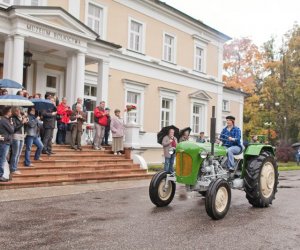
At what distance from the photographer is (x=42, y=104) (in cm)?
1180

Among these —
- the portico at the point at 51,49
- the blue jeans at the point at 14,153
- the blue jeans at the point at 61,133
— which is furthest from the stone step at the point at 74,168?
the portico at the point at 51,49

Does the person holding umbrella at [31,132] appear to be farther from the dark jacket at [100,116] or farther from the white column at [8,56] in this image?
the dark jacket at [100,116]

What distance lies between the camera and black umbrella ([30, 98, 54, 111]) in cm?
1166

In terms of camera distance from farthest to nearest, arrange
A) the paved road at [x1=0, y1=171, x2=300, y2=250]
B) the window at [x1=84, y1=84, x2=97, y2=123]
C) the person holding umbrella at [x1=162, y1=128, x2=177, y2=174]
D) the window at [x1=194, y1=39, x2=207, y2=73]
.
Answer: the window at [x1=194, y1=39, x2=207, y2=73], the window at [x1=84, y1=84, x2=97, y2=123], the person holding umbrella at [x1=162, y1=128, x2=177, y2=174], the paved road at [x1=0, y1=171, x2=300, y2=250]

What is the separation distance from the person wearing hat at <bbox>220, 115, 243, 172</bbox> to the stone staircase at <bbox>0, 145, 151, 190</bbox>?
4.94 m

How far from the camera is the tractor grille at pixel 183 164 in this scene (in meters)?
7.99

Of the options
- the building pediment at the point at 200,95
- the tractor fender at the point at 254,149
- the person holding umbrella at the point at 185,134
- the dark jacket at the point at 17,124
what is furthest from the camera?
→ the building pediment at the point at 200,95

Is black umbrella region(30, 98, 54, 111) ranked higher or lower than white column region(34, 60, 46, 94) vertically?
lower

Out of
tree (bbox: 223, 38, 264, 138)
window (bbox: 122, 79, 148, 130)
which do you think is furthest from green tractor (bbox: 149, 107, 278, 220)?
tree (bbox: 223, 38, 264, 138)

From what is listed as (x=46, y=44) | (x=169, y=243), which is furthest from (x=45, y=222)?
(x=46, y=44)

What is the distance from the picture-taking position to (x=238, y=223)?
7.07 m

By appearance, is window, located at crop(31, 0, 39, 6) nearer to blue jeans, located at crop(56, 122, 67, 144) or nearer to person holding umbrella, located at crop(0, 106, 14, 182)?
blue jeans, located at crop(56, 122, 67, 144)

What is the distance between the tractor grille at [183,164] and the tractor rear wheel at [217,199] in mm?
762

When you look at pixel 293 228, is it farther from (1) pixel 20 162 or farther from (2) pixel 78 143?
(2) pixel 78 143
